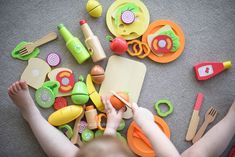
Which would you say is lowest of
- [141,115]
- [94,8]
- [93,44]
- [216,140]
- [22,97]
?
[216,140]

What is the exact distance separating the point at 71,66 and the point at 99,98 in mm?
138

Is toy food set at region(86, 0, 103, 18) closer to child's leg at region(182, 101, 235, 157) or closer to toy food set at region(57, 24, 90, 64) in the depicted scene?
toy food set at region(57, 24, 90, 64)

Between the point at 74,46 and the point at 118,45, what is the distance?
0.13m

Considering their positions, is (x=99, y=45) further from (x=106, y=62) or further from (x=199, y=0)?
(x=199, y=0)

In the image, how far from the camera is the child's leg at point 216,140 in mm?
851

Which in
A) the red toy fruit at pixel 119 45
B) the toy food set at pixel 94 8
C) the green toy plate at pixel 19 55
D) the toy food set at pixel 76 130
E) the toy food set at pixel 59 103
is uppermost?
the toy food set at pixel 94 8

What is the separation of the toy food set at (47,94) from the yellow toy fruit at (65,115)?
0.15 feet

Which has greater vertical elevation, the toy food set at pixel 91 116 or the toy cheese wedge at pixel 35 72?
the toy cheese wedge at pixel 35 72

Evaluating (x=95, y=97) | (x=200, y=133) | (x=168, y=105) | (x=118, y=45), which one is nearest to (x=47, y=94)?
(x=95, y=97)

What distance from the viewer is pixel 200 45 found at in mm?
959

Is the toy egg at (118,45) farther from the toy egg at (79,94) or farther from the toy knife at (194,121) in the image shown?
the toy knife at (194,121)

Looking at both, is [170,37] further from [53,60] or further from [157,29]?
[53,60]

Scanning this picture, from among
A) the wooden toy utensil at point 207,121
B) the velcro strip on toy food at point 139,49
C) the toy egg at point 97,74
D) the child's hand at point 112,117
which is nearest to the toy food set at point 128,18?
the velcro strip on toy food at point 139,49

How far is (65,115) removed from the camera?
34.9 inches
